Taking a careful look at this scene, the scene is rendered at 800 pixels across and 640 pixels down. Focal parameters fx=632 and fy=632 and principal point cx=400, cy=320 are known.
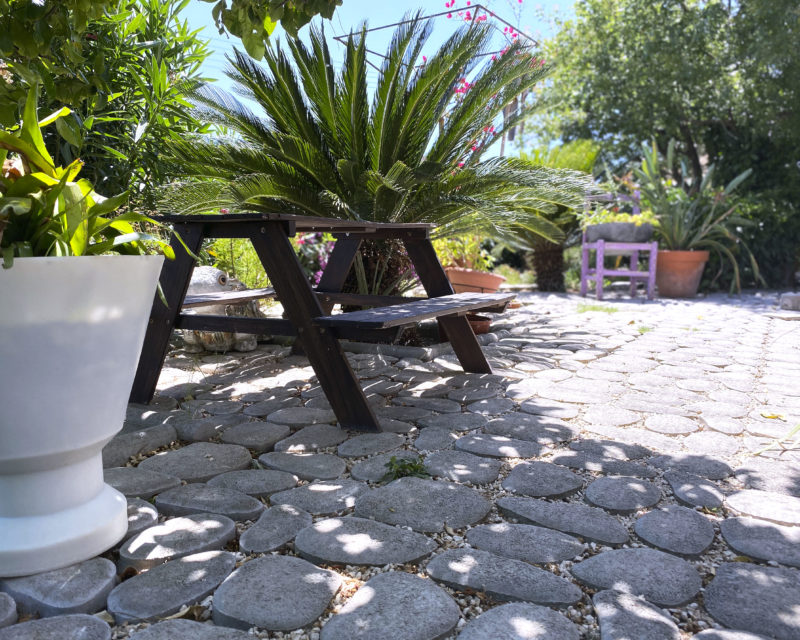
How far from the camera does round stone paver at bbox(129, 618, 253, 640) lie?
1161 mm

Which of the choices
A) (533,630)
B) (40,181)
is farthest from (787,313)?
(40,181)

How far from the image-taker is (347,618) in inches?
47.9

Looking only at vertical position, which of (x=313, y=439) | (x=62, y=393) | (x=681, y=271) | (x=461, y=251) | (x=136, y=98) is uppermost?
(x=136, y=98)

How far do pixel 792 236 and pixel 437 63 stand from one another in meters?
7.83

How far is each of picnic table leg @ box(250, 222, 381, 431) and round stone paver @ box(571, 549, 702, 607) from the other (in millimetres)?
1098

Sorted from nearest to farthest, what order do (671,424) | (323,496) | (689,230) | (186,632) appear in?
(186,632) → (323,496) → (671,424) → (689,230)

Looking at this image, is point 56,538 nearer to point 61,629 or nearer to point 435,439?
point 61,629

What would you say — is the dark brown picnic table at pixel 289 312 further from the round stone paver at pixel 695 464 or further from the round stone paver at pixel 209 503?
the round stone paver at pixel 695 464

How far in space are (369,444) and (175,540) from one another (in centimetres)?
85

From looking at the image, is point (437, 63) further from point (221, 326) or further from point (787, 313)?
point (787, 313)

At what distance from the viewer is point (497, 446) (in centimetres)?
222

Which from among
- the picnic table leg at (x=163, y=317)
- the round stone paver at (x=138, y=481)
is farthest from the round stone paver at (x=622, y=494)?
the picnic table leg at (x=163, y=317)

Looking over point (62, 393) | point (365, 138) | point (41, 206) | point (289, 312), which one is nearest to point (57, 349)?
point (62, 393)

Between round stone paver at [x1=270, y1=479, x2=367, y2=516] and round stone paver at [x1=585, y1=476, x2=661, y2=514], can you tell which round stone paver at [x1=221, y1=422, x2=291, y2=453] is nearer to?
round stone paver at [x1=270, y1=479, x2=367, y2=516]
